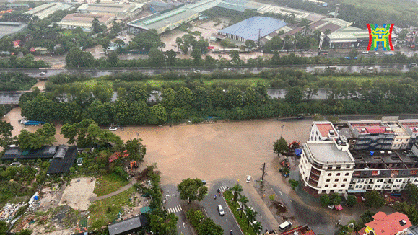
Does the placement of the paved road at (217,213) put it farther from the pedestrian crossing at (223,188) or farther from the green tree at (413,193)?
the green tree at (413,193)

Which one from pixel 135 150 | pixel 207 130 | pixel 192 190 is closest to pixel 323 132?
pixel 207 130

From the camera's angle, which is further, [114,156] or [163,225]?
[114,156]

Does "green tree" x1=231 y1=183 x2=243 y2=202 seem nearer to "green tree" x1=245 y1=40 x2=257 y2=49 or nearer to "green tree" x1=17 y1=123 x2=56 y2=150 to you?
"green tree" x1=17 y1=123 x2=56 y2=150

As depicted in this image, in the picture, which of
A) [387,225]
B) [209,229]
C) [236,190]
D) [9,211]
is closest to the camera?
[209,229]

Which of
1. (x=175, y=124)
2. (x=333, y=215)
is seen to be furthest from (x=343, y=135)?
(x=175, y=124)
